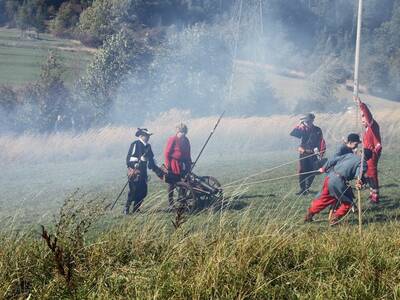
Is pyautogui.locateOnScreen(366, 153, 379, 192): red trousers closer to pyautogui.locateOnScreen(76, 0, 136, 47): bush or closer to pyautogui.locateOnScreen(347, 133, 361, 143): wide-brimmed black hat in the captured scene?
pyautogui.locateOnScreen(347, 133, 361, 143): wide-brimmed black hat

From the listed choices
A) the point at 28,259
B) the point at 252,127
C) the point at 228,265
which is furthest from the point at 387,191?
the point at 252,127

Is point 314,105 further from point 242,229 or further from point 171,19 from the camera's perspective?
point 242,229

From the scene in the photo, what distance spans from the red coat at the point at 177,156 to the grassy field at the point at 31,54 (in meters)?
22.0

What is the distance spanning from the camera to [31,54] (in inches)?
1400

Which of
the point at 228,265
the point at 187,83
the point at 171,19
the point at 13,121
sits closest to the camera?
the point at 228,265

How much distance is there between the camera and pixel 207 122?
929 inches

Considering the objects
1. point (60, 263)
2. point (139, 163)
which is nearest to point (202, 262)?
point (60, 263)

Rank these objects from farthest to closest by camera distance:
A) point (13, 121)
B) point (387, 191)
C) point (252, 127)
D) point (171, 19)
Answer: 1. point (171, 19)
2. point (13, 121)
3. point (252, 127)
4. point (387, 191)

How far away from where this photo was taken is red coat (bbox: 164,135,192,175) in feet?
34.9

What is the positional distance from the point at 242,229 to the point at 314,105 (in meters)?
29.5

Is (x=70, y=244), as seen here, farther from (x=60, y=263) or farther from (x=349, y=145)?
(x=349, y=145)

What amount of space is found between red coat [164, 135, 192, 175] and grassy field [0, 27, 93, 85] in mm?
22009

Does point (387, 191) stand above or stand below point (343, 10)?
below

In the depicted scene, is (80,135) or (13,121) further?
(13,121)
